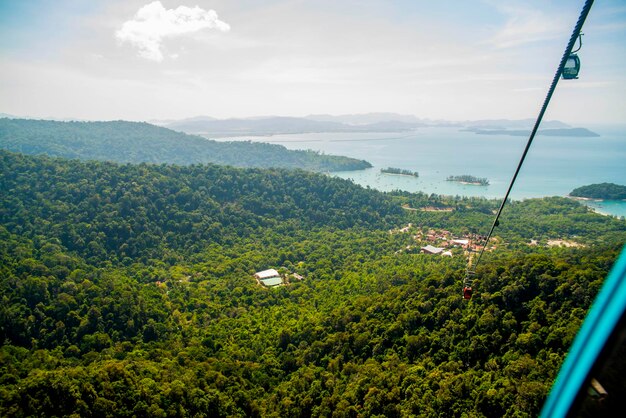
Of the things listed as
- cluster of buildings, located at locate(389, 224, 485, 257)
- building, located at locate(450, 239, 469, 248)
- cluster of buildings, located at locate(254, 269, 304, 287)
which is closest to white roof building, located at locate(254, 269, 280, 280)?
cluster of buildings, located at locate(254, 269, 304, 287)

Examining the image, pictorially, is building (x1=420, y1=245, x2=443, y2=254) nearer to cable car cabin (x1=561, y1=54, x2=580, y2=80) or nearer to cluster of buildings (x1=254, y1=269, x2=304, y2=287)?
cluster of buildings (x1=254, y1=269, x2=304, y2=287)

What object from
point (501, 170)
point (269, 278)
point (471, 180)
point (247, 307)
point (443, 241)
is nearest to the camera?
point (247, 307)

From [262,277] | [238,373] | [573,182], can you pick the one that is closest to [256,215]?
[262,277]

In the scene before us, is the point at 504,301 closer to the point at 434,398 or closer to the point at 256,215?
the point at 434,398

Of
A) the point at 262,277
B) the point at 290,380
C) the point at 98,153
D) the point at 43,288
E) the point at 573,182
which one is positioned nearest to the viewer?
the point at 290,380

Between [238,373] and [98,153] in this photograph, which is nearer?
[238,373]

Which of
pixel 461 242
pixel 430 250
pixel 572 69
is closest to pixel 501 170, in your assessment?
pixel 461 242

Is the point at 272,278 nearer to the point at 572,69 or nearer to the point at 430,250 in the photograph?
the point at 430,250
